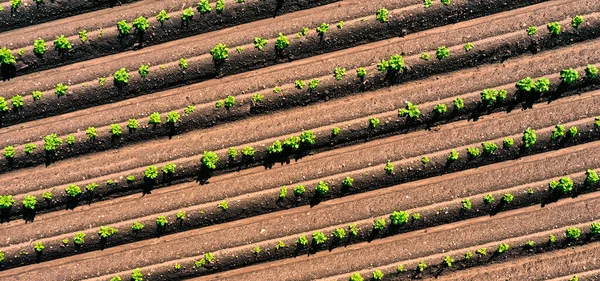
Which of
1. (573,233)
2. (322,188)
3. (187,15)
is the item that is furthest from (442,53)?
(187,15)

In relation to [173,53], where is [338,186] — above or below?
below

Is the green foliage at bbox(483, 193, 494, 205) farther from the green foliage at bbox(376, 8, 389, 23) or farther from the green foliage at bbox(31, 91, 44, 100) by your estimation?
the green foliage at bbox(31, 91, 44, 100)

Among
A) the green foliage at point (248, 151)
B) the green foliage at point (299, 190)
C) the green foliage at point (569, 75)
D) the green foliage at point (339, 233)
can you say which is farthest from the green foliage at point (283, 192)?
the green foliage at point (569, 75)

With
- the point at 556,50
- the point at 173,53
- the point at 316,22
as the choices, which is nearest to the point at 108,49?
the point at 173,53

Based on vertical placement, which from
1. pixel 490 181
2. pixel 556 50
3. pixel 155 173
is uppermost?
pixel 556 50

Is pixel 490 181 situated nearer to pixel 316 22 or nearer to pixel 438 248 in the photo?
pixel 438 248
